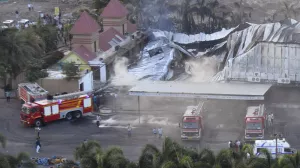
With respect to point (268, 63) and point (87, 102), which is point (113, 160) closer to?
point (87, 102)

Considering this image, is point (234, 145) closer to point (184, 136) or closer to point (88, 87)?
point (184, 136)

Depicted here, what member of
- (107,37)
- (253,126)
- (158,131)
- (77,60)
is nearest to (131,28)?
(107,37)

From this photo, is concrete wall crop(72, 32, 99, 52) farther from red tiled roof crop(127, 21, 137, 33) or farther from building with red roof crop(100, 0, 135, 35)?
red tiled roof crop(127, 21, 137, 33)

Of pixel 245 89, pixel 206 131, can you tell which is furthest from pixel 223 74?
pixel 206 131

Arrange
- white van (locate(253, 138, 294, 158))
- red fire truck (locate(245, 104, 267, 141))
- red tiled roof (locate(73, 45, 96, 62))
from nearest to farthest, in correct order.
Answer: white van (locate(253, 138, 294, 158)), red fire truck (locate(245, 104, 267, 141)), red tiled roof (locate(73, 45, 96, 62))

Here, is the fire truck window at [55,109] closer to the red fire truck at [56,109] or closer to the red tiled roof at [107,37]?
the red fire truck at [56,109]

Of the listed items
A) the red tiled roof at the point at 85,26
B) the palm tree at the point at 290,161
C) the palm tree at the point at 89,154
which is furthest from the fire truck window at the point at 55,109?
the palm tree at the point at 290,161

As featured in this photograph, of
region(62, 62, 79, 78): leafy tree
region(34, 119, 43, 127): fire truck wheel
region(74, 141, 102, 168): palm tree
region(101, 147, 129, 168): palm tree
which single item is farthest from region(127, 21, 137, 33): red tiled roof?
region(101, 147, 129, 168): palm tree
